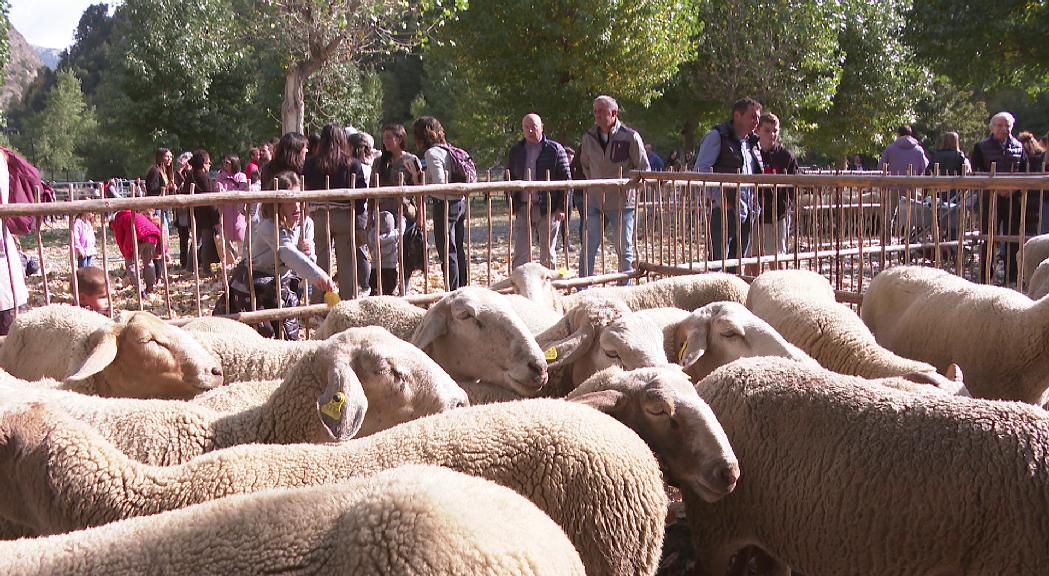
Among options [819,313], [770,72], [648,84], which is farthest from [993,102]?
[819,313]

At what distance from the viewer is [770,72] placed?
24.8 m

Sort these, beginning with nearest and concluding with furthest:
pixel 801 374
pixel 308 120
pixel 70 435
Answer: pixel 70 435
pixel 801 374
pixel 308 120

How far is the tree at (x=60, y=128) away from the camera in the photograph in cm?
6588

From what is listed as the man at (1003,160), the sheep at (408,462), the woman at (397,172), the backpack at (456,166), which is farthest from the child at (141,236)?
the man at (1003,160)

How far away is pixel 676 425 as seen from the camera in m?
3.08

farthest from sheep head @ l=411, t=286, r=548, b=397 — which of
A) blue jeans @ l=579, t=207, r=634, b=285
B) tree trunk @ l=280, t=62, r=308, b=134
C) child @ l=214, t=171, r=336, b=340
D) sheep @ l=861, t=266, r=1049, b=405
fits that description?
tree trunk @ l=280, t=62, r=308, b=134

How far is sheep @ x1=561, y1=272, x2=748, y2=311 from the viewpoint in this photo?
5.71 meters

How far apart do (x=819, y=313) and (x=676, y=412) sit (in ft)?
6.44

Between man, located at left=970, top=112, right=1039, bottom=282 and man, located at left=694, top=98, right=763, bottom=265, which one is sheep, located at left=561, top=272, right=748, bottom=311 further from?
man, located at left=970, top=112, right=1039, bottom=282

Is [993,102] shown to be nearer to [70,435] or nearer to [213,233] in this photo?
[213,233]

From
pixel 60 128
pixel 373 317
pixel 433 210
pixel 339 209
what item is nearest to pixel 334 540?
pixel 373 317

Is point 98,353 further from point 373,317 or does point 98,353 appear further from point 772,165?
point 772,165

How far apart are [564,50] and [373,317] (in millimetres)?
16016

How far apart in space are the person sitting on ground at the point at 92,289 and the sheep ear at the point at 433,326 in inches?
88.6
